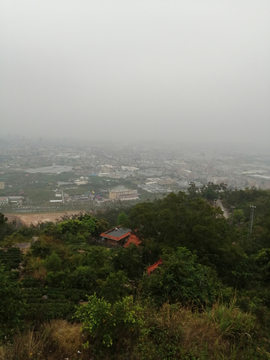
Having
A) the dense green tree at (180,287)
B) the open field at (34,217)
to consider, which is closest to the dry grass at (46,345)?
the dense green tree at (180,287)

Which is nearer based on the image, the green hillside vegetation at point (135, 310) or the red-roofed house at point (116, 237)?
the green hillside vegetation at point (135, 310)

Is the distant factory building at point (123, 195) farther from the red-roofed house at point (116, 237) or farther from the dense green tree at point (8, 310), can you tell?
the dense green tree at point (8, 310)

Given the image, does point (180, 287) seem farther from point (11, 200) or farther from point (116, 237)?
point (11, 200)

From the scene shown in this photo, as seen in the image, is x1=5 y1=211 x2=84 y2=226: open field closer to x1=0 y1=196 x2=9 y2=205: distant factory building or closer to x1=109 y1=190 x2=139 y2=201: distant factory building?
x1=0 y1=196 x2=9 y2=205: distant factory building

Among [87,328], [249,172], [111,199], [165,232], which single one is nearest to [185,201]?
[165,232]

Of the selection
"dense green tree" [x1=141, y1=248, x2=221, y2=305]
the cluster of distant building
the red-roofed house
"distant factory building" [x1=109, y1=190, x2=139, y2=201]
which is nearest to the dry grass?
"dense green tree" [x1=141, y1=248, x2=221, y2=305]

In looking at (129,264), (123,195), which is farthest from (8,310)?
(123,195)

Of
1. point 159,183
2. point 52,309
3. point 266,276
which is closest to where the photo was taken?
point 52,309

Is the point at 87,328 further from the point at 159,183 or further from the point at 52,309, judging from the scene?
the point at 159,183

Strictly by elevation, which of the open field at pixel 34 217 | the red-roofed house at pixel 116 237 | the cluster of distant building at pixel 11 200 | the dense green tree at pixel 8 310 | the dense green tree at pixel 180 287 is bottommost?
the open field at pixel 34 217
